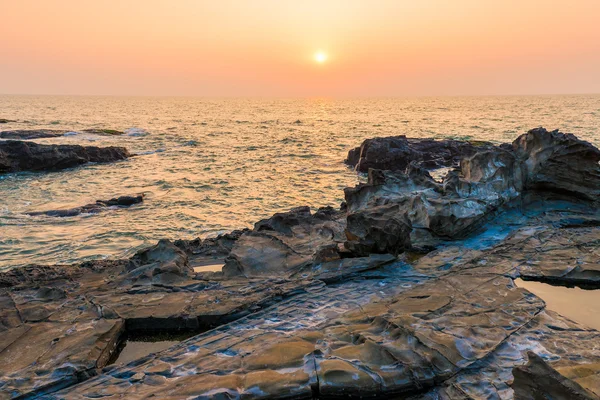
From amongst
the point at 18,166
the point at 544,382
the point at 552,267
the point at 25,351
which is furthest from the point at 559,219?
the point at 18,166

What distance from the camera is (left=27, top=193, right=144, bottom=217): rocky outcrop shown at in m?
18.9

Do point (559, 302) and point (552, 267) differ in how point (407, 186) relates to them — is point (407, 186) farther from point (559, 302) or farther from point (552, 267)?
point (559, 302)

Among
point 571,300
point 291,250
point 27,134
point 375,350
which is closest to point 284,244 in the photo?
point 291,250

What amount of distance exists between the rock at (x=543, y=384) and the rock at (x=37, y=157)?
34.8m

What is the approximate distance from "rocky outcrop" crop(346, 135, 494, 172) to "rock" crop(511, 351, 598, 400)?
24.5 meters

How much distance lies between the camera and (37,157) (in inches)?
1204

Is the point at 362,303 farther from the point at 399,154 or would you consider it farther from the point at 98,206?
the point at 399,154

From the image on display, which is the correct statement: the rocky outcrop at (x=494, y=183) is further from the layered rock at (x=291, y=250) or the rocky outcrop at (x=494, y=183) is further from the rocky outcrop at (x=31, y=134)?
the rocky outcrop at (x=31, y=134)

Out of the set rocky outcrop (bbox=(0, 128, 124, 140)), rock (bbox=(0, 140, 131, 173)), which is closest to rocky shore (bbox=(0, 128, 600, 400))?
rock (bbox=(0, 140, 131, 173))

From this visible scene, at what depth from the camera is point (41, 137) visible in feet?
160

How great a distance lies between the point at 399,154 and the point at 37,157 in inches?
1095

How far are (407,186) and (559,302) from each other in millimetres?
5990

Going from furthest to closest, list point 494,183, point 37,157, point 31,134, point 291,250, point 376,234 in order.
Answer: point 31,134 → point 37,157 → point 494,183 → point 291,250 → point 376,234

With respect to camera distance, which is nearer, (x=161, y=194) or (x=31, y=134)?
(x=161, y=194)
